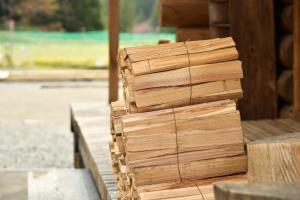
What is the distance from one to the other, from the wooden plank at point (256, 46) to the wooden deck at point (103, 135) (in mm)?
224

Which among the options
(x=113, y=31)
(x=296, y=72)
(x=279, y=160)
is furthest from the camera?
A: (x=113, y=31)

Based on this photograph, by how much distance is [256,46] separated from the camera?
514 centimetres

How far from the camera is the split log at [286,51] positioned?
4992mm

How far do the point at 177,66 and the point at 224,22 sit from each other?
295 centimetres

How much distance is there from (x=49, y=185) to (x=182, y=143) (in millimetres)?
2470

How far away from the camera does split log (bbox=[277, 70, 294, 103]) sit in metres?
5.02

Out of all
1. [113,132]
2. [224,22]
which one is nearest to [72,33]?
[224,22]

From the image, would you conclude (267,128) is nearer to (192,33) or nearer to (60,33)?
(192,33)

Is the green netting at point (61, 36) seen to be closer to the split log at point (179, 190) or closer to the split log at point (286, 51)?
the split log at point (286, 51)

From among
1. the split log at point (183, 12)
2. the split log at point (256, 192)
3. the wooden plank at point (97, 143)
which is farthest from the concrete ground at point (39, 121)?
the split log at point (256, 192)

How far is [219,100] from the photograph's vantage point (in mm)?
2902

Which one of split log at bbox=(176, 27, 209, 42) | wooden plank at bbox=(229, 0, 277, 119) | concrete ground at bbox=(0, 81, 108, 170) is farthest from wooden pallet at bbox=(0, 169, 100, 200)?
concrete ground at bbox=(0, 81, 108, 170)

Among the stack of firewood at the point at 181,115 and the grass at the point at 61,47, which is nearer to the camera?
the stack of firewood at the point at 181,115

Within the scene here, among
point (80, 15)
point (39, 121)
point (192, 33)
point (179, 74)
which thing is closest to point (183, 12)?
point (192, 33)
